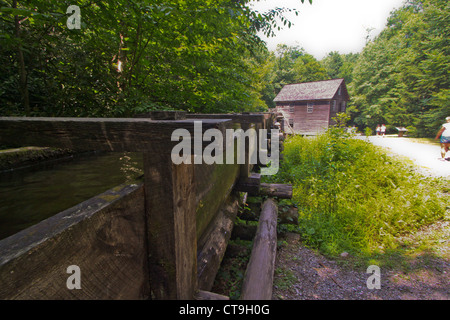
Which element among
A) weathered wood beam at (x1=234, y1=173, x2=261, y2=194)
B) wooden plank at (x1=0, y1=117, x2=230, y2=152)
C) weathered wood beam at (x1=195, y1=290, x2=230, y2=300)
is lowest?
weathered wood beam at (x1=195, y1=290, x2=230, y2=300)

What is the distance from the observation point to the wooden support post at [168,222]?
Result: 98cm

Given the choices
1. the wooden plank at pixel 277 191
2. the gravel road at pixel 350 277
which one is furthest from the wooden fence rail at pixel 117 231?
the wooden plank at pixel 277 191

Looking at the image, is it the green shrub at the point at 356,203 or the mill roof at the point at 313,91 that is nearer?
the green shrub at the point at 356,203

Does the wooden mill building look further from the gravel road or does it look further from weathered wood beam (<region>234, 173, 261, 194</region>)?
weathered wood beam (<region>234, 173, 261, 194</region>)

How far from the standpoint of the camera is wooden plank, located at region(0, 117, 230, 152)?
88cm

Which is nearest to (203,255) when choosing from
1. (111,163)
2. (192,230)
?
(192,230)

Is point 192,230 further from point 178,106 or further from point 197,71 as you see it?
point 197,71

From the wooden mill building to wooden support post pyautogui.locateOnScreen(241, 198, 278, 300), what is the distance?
2749 cm

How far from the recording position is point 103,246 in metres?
0.82

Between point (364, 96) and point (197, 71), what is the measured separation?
36520 mm

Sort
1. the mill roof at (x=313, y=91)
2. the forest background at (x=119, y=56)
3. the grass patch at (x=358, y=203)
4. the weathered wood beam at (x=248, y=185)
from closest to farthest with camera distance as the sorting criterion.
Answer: the forest background at (x=119, y=56)
the weathered wood beam at (x=248, y=185)
the grass patch at (x=358, y=203)
the mill roof at (x=313, y=91)

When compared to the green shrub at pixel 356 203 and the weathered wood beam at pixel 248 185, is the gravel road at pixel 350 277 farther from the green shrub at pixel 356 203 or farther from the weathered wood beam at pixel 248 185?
the weathered wood beam at pixel 248 185

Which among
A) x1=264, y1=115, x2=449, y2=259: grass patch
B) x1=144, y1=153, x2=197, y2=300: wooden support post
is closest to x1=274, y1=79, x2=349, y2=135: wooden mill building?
A: x1=264, y1=115, x2=449, y2=259: grass patch

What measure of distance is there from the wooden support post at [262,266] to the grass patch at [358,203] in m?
1.66
